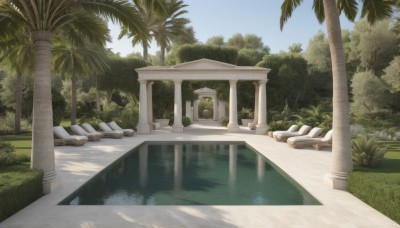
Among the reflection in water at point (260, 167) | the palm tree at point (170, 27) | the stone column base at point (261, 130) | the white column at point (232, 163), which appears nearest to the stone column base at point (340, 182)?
the reflection in water at point (260, 167)

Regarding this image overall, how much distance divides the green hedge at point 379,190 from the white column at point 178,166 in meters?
5.28

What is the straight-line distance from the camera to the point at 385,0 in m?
9.46

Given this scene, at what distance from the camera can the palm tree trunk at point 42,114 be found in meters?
7.21

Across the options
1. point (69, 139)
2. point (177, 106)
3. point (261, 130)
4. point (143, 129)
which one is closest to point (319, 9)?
point (261, 130)

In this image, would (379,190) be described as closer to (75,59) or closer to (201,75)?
(201,75)

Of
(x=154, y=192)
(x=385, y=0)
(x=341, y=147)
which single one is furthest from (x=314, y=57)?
(x=154, y=192)

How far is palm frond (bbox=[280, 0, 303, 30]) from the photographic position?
11016mm

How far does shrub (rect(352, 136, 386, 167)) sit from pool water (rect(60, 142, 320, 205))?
2.55m

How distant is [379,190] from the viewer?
6.11m

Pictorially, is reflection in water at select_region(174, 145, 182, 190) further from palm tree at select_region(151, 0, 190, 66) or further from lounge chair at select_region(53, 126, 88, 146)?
palm tree at select_region(151, 0, 190, 66)

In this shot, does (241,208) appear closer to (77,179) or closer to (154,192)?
(154,192)

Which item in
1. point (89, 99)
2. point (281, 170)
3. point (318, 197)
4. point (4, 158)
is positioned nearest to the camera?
point (318, 197)

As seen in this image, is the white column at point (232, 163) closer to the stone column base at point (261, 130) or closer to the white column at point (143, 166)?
the white column at point (143, 166)

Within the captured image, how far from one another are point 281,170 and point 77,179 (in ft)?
25.2
